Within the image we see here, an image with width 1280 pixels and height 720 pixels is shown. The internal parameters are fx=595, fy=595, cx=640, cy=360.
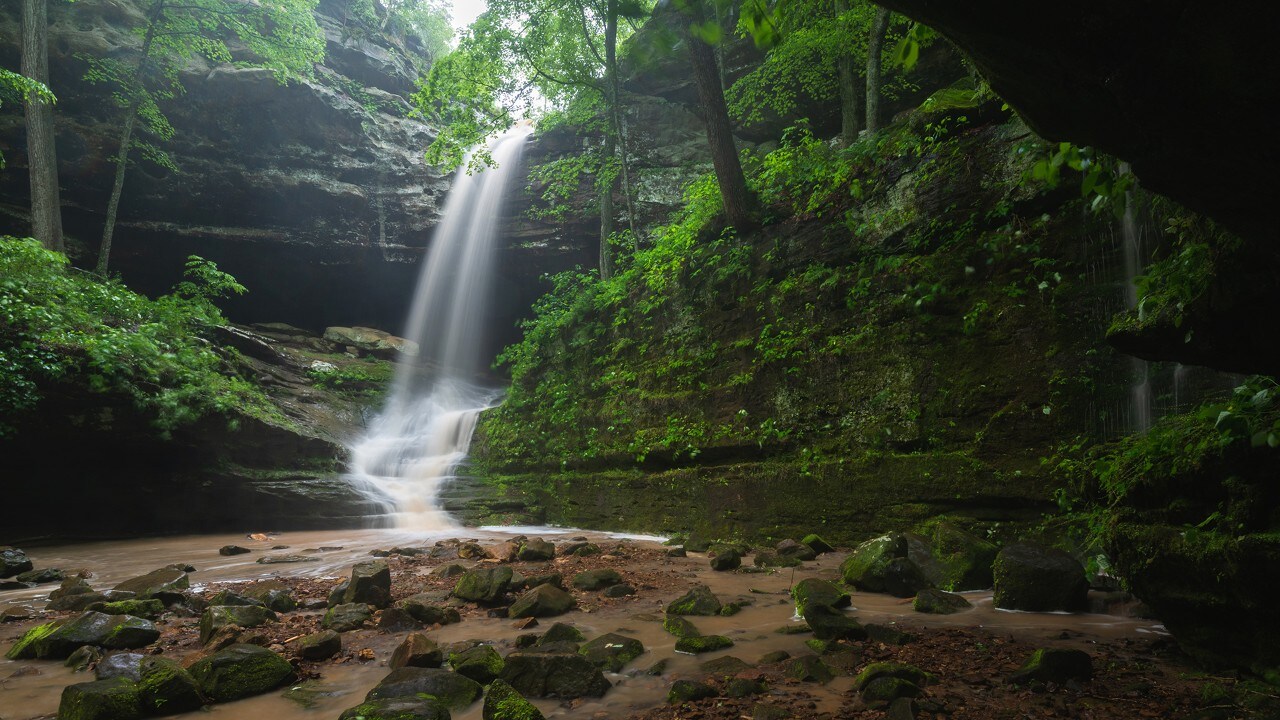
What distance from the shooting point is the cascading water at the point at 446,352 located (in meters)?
13.7

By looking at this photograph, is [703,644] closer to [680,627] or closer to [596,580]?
[680,627]

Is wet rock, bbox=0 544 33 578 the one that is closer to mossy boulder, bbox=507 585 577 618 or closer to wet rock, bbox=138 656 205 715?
wet rock, bbox=138 656 205 715

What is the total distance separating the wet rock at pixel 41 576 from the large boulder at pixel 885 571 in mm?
7864

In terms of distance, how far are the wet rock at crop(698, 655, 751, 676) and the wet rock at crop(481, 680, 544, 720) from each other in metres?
0.91

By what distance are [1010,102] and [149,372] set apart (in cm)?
1149

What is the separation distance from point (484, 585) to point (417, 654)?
4.71ft

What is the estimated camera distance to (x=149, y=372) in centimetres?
924

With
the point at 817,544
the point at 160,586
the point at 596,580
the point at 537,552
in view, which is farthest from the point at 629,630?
the point at 160,586

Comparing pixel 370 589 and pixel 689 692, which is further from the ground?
pixel 689 692

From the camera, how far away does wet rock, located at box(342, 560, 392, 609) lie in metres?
4.50

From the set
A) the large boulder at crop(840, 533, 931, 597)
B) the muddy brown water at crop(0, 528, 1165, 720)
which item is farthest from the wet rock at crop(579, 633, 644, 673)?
the large boulder at crop(840, 533, 931, 597)

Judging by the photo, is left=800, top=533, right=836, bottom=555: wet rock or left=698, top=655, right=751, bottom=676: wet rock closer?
left=698, top=655, right=751, bottom=676: wet rock

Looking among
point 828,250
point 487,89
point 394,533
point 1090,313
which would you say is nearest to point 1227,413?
point 1090,313

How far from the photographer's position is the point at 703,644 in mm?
3422
